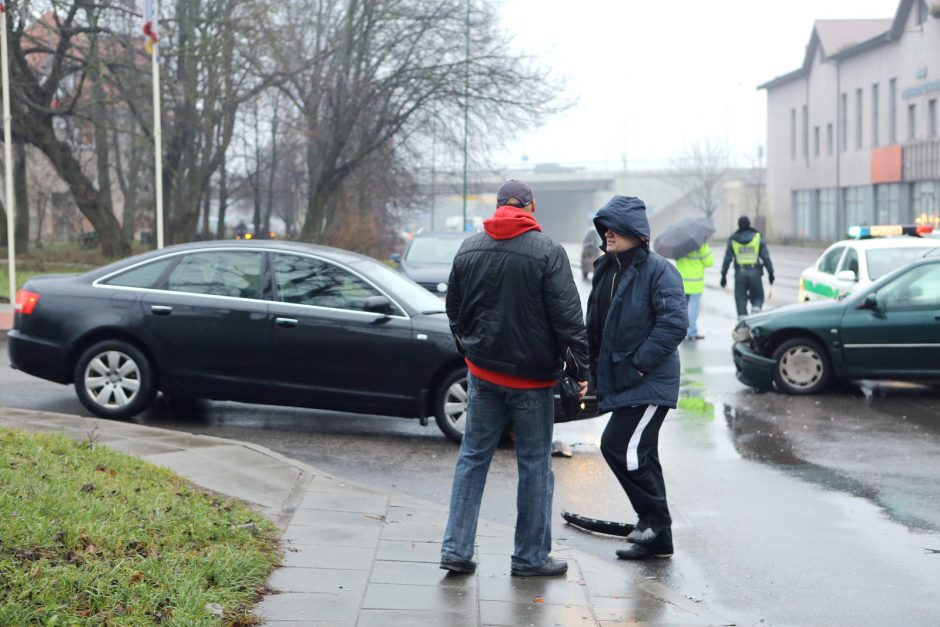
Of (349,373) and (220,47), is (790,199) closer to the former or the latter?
(220,47)

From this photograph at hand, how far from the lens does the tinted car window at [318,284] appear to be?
32.1 ft

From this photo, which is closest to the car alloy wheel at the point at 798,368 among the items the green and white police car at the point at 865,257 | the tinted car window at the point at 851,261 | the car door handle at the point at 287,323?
the green and white police car at the point at 865,257

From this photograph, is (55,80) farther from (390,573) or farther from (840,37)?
(840,37)

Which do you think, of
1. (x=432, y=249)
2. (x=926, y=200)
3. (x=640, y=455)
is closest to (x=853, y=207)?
(x=926, y=200)

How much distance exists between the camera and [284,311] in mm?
9703

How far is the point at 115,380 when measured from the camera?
9.85 meters

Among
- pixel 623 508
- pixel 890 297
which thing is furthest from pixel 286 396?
pixel 890 297

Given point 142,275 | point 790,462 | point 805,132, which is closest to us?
point 790,462

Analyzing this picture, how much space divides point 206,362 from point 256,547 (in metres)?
4.37

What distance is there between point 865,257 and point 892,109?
42.2 m

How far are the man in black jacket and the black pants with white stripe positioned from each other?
23.2 inches

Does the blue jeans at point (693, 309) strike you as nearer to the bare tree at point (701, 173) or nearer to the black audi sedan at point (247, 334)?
the black audi sedan at point (247, 334)

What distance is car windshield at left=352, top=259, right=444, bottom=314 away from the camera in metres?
9.83

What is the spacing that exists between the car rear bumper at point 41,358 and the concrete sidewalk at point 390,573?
2.52 metres
